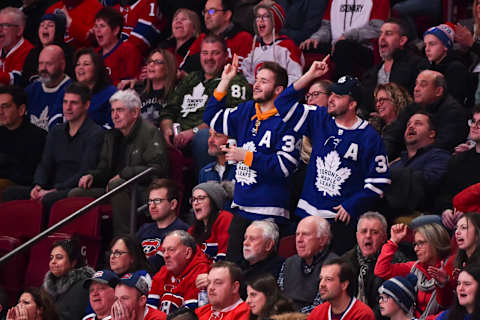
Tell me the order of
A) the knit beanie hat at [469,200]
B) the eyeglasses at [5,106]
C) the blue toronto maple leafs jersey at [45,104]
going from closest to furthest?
the knit beanie hat at [469,200] → the eyeglasses at [5,106] → the blue toronto maple leafs jersey at [45,104]

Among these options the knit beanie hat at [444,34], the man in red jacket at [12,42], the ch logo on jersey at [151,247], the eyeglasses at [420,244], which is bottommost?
the ch logo on jersey at [151,247]

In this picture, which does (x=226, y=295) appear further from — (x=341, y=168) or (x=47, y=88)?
(x=47, y=88)

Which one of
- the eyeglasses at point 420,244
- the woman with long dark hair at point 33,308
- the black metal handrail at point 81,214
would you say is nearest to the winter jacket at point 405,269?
the eyeglasses at point 420,244

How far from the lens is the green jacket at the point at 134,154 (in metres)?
9.33

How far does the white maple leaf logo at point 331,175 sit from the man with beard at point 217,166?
1078 millimetres

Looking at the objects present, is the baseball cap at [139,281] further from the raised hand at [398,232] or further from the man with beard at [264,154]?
the raised hand at [398,232]

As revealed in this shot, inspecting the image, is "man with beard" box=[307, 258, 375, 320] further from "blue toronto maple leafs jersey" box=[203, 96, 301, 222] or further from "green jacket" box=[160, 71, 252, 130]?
"green jacket" box=[160, 71, 252, 130]

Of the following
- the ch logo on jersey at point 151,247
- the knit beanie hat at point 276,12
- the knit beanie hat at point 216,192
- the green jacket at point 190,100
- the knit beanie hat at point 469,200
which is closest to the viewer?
the knit beanie hat at point 469,200

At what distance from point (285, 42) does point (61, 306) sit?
3.38 m

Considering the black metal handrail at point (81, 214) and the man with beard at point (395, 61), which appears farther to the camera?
the man with beard at point (395, 61)

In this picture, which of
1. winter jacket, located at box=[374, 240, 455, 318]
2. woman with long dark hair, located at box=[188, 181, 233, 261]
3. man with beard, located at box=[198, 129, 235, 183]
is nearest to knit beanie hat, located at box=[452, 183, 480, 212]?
winter jacket, located at box=[374, 240, 455, 318]

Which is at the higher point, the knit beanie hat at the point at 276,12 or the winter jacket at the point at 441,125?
the knit beanie hat at the point at 276,12

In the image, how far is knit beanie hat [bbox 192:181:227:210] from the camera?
28.8ft

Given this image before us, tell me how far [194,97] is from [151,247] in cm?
179
